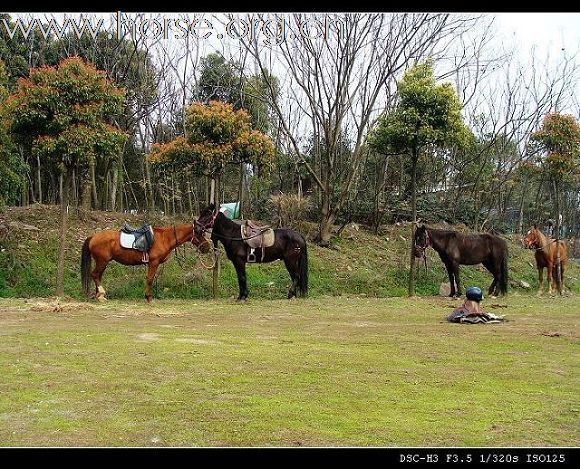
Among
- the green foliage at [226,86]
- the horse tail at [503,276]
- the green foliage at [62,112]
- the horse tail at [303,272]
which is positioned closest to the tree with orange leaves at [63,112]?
the green foliage at [62,112]

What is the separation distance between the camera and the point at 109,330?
370 inches

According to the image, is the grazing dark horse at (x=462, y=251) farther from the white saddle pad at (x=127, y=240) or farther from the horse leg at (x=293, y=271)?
the white saddle pad at (x=127, y=240)

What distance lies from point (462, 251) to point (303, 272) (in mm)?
4398

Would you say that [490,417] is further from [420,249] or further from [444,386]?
[420,249]

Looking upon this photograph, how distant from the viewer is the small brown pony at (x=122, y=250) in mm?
14273

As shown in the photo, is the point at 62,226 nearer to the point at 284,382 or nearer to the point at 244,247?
the point at 244,247

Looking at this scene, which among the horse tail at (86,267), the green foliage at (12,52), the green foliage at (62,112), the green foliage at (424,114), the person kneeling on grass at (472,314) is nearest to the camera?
the person kneeling on grass at (472,314)

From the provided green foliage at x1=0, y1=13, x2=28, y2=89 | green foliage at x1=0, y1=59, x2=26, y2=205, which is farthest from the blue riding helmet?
green foliage at x1=0, y1=13, x2=28, y2=89

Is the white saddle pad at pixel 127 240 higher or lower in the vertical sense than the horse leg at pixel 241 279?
higher

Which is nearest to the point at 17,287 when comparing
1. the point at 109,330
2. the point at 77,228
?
the point at 77,228

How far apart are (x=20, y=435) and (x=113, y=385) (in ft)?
4.82

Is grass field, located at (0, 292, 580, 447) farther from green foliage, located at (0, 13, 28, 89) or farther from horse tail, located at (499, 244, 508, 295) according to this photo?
green foliage, located at (0, 13, 28, 89)

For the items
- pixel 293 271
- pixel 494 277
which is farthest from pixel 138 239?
pixel 494 277

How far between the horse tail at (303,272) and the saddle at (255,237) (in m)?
0.89
